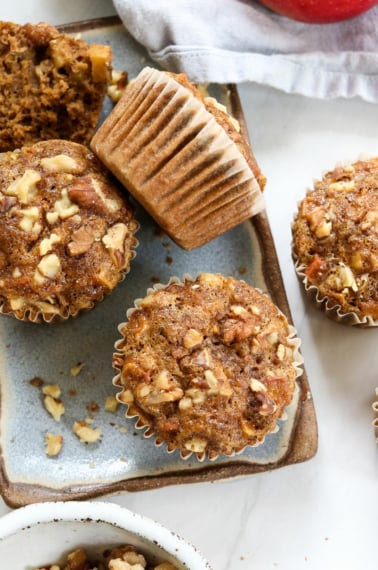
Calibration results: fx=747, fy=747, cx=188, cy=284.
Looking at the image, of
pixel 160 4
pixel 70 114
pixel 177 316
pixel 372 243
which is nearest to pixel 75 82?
pixel 70 114

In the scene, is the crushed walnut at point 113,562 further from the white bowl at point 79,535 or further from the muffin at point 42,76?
the muffin at point 42,76

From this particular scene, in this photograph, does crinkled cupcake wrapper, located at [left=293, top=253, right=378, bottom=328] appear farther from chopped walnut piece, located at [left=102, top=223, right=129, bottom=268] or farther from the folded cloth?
the folded cloth

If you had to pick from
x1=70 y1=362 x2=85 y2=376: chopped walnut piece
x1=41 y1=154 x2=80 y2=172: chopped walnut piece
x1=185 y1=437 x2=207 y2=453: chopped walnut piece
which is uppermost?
x1=41 y1=154 x2=80 y2=172: chopped walnut piece

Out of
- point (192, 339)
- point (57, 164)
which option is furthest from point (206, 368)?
point (57, 164)

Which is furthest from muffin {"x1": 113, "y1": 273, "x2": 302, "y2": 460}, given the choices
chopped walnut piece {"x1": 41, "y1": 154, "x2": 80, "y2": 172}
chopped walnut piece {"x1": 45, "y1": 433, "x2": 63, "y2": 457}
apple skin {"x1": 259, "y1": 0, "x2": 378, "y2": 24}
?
apple skin {"x1": 259, "y1": 0, "x2": 378, "y2": 24}

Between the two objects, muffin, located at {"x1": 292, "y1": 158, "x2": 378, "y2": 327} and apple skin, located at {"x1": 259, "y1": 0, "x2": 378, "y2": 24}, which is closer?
muffin, located at {"x1": 292, "y1": 158, "x2": 378, "y2": 327}

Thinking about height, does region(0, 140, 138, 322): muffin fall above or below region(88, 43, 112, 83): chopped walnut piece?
below

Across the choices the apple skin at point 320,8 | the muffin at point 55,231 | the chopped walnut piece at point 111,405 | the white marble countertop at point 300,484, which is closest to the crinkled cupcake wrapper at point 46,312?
the muffin at point 55,231
